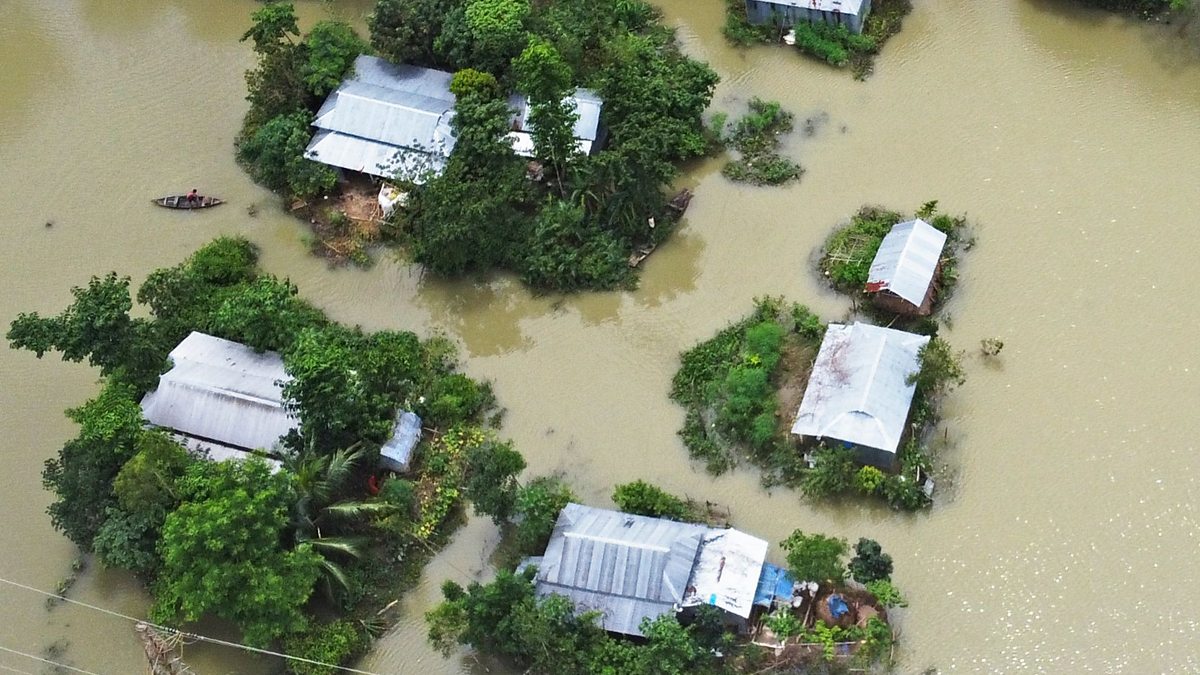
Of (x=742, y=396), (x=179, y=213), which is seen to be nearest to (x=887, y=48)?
(x=742, y=396)

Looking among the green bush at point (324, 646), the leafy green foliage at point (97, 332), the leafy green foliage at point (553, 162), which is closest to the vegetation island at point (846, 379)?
the leafy green foliage at point (553, 162)

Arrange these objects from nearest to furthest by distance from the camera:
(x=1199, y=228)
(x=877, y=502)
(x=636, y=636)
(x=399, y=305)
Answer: (x=636, y=636)
(x=877, y=502)
(x=1199, y=228)
(x=399, y=305)

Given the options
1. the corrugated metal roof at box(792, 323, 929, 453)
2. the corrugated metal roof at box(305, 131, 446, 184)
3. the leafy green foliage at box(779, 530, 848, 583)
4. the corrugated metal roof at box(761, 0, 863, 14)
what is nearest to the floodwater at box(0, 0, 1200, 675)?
the corrugated metal roof at box(761, 0, 863, 14)

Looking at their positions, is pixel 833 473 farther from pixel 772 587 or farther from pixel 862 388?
pixel 772 587

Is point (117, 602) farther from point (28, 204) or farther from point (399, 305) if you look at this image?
point (28, 204)

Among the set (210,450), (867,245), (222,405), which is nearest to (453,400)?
(222,405)

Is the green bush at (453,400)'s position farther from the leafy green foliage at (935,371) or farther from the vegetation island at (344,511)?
the leafy green foliage at (935,371)

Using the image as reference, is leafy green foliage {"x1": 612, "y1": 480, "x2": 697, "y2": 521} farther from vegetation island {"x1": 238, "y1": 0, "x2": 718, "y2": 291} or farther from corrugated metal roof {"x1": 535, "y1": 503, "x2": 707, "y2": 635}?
vegetation island {"x1": 238, "y1": 0, "x2": 718, "y2": 291}
